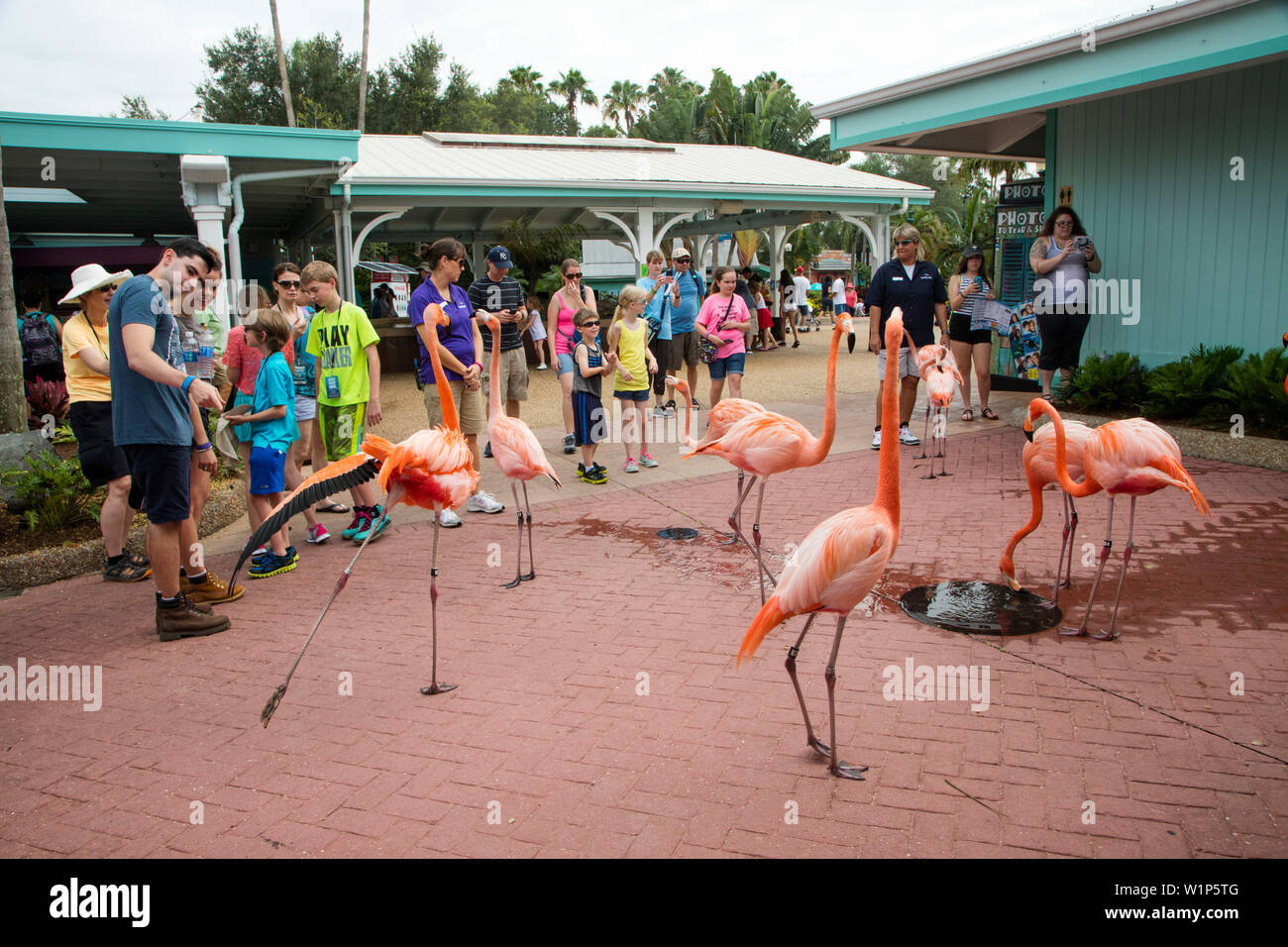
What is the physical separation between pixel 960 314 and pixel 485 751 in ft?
27.3

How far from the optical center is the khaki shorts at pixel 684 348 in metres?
10.6

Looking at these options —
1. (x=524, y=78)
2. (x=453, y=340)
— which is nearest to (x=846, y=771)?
(x=453, y=340)

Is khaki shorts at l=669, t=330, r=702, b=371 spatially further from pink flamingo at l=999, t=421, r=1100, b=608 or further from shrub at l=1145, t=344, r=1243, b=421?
pink flamingo at l=999, t=421, r=1100, b=608

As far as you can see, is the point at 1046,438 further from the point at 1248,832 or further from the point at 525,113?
the point at 525,113

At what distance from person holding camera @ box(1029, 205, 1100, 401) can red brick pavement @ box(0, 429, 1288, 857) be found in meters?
3.86

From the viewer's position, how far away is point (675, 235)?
83.8 ft

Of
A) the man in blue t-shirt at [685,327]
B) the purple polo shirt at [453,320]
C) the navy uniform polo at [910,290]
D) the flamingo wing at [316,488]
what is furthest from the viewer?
the man in blue t-shirt at [685,327]

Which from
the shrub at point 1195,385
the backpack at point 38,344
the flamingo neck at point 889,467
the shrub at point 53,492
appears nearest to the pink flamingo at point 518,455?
the flamingo neck at point 889,467

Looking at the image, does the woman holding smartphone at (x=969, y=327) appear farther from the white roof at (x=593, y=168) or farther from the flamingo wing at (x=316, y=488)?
the white roof at (x=593, y=168)

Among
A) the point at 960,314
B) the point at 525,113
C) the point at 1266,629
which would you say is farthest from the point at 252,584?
the point at 525,113

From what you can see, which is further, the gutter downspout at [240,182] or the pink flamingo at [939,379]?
the gutter downspout at [240,182]

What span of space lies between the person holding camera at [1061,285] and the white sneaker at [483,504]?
19.7ft

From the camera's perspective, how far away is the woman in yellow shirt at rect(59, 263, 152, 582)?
5566 mm

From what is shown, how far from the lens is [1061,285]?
30.2 ft
